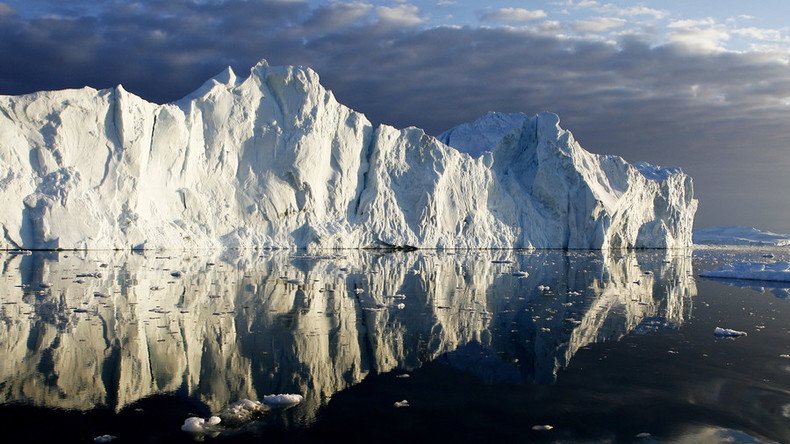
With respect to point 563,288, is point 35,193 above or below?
above

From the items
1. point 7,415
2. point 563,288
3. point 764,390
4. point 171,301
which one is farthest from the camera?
point 563,288

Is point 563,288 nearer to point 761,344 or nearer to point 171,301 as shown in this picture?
point 761,344

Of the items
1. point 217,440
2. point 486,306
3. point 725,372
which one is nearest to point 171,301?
point 486,306

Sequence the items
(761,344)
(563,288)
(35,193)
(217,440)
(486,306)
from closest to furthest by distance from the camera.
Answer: (217,440) → (761,344) → (486,306) → (563,288) → (35,193)

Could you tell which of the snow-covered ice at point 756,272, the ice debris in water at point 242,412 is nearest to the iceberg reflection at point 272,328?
the ice debris in water at point 242,412

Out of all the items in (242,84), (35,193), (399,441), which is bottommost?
(399,441)

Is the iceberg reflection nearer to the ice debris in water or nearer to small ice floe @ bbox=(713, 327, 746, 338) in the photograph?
the ice debris in water
